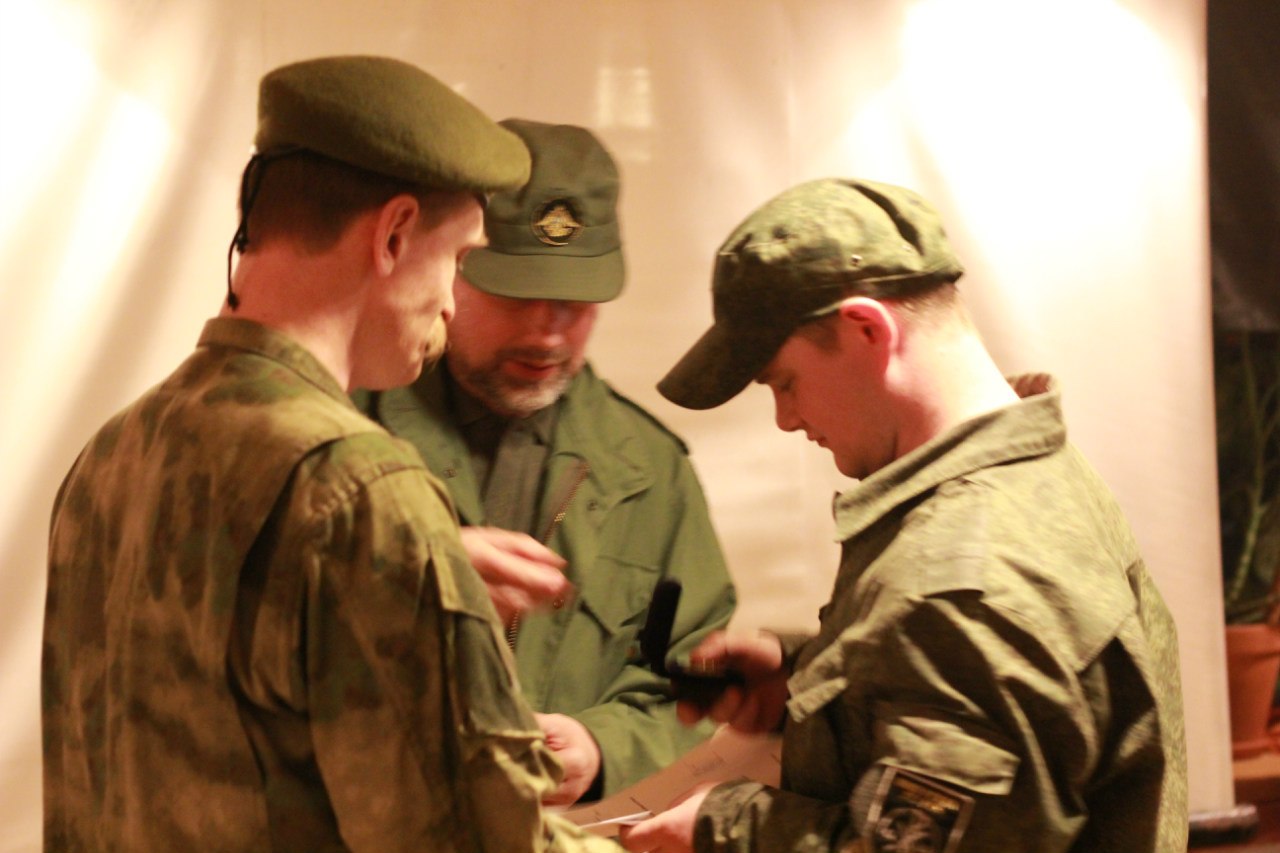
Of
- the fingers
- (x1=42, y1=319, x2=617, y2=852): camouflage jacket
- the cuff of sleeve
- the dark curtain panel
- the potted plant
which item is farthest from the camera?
the potted plant

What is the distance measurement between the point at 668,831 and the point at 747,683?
259 mm

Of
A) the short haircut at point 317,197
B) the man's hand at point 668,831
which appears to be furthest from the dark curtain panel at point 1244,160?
the short haircut at point 317,197

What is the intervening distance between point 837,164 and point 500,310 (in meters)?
0.83

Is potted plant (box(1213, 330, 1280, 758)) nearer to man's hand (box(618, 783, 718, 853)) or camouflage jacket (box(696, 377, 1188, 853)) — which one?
camouflage jacket (box(696, 377, 1188, 853))

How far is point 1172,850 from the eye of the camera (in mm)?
1346

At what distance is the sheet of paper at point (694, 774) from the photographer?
153cm

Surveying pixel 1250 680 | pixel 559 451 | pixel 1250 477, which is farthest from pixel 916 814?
pixel 1250 477

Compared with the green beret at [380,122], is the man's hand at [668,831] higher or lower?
lower

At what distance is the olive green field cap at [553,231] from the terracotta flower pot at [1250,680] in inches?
69.7

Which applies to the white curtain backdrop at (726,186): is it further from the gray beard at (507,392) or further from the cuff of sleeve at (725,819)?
the cuff of sleeve at (725,819)

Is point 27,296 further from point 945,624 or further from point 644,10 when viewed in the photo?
point 945,624

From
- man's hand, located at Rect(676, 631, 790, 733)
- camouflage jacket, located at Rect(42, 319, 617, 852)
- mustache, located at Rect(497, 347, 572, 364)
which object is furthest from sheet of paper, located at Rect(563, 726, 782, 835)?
mustache, located at Rect(497, 347, 572, 364)

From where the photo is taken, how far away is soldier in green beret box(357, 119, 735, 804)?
1.74 m

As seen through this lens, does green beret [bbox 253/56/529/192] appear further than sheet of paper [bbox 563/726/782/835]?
No
